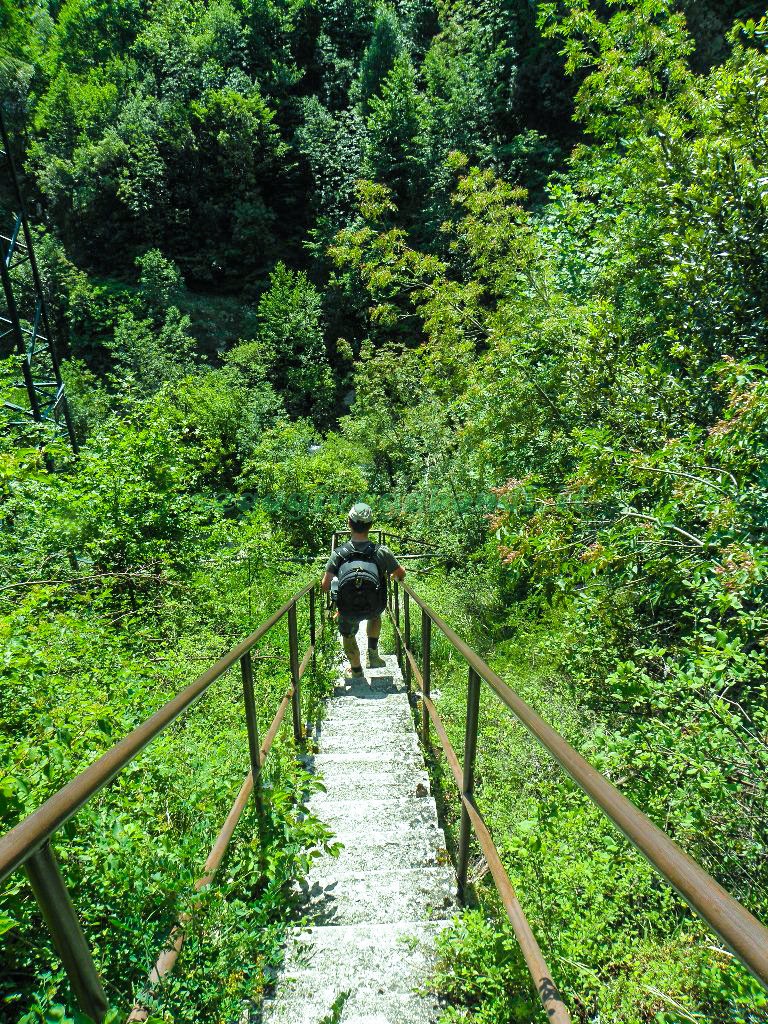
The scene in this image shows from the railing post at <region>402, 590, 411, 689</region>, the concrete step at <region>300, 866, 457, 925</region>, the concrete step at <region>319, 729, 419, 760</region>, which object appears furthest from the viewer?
the railing post at <region>402, 590, 411, 689</region>

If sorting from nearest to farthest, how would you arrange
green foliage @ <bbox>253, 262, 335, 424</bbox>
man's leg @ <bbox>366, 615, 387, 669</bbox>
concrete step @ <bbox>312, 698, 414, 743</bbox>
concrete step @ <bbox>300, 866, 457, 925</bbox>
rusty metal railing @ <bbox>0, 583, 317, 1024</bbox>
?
rusty metal railing @ <bbox>0, 583, 317, 1024</bbox>, concrete step @ <bbox>300, 866, 457, 925</bbox>, concrete step @ <bbox>312, 698, 414, 743</bbox>, man's leg @ <bbox>366, 615, 387, 669</bbox>, green foliage @ <bbox>253, 262, 335, 424</bbox>

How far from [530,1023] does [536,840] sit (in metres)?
0.70

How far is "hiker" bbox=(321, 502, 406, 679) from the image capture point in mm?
4750

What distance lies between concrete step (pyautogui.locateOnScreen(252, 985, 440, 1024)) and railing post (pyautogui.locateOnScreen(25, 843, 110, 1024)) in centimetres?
99

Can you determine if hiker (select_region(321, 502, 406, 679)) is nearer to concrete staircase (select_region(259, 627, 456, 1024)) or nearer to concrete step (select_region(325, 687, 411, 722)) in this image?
concrete step (select_region(325, 687, 411, 722))

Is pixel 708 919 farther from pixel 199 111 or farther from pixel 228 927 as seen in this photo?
pixel 199 111

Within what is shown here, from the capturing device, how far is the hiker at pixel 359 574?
4750 millimetres

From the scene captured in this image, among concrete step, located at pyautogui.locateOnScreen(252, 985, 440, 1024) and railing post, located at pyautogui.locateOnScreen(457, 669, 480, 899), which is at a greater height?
railing post, located at pyautogui.locateOnScreen(457, 669, 480, 899)

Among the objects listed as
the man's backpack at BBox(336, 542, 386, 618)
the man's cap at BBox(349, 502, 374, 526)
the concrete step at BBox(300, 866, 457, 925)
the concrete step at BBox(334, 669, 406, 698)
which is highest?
the man's cap at BBox(349, 502, 374, 526)

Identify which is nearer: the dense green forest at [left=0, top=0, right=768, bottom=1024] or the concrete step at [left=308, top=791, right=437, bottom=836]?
the dense green forest at [left=0, top=0, right=768, bottom=1024]

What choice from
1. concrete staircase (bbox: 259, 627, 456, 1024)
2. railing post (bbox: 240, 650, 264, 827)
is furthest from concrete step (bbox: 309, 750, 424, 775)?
railing post (bbox: 240, 650, 264, 827)

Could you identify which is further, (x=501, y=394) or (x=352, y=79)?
(x=352, y=79)

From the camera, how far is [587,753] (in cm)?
310

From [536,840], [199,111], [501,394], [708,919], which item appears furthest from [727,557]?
[199,111]
